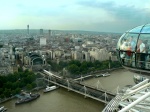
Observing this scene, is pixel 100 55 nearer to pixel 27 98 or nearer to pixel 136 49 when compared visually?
pixel 27 98

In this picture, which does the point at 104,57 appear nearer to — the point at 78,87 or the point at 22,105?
the point at 78,87

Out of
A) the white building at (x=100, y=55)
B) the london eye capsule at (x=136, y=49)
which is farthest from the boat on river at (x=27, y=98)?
the white building at (x=100, y=55)

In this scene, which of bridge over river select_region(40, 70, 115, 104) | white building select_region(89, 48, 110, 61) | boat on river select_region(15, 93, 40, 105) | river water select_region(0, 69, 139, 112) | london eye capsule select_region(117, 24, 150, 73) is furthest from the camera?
white building select_region(89, 48, 110, 61)

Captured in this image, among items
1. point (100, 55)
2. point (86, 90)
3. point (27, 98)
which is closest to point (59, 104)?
point (27, 98)

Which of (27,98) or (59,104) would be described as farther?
(27,98)

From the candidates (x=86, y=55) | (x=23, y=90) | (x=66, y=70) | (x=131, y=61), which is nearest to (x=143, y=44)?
(x=131, y=61)

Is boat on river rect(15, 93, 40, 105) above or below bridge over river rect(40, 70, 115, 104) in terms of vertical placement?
below

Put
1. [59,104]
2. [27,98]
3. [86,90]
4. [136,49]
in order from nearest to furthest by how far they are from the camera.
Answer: [136,49] < [59,104] < [27,98] < [86,90]

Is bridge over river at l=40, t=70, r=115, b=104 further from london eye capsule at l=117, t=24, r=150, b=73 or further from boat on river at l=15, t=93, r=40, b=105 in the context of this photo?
london eye capsule at l=117, t=24, r=150, b=73

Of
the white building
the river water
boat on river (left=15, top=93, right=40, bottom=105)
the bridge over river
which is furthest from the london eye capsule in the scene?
the white building
